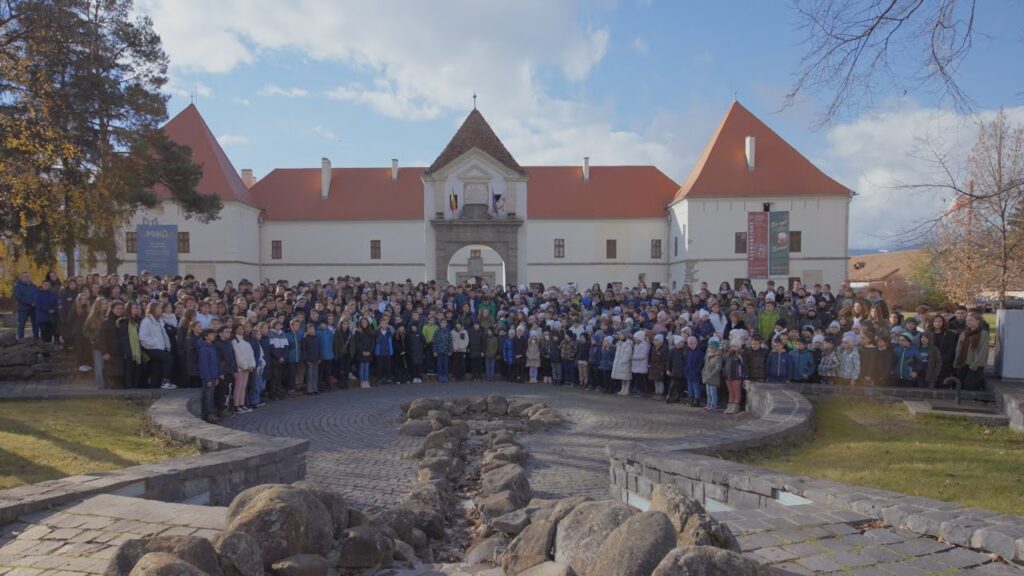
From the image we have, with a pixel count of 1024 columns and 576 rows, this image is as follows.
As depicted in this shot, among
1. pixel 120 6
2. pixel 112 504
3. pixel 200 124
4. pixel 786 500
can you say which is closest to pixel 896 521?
pixel 786 500

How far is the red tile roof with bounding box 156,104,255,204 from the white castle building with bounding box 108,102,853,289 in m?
0.11

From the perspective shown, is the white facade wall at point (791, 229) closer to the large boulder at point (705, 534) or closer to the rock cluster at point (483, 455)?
the rock cluster at point (483, 455)

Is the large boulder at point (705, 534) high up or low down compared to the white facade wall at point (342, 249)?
down

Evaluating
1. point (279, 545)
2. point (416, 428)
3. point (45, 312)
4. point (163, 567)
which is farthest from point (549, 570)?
point (45, 312)

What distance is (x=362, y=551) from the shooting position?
192 inches

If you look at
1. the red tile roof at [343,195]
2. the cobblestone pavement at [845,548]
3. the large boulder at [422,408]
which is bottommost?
the large boulder at [422,408]

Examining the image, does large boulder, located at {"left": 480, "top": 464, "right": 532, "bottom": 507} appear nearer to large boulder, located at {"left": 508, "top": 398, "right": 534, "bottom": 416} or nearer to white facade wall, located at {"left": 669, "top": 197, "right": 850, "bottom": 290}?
large boulder, located at {"left": 508, "top": 398, "right": 534, "bottom": 416}

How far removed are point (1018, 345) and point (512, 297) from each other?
1301 cm

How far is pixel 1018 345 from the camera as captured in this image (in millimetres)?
12469

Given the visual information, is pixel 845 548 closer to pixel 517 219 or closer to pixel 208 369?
pixel 208 369

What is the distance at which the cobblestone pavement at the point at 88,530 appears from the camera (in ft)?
14.8

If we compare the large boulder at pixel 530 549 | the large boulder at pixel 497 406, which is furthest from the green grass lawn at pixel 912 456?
the large boulder at pixel 497 406

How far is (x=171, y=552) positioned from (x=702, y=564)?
3108 millimetres

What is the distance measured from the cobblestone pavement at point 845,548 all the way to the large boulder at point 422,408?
7629 millimetres
